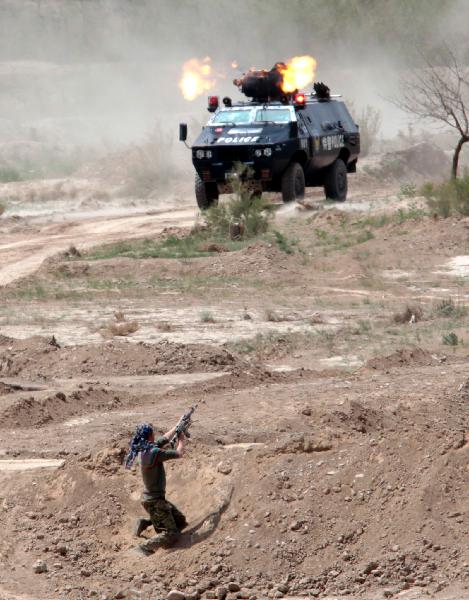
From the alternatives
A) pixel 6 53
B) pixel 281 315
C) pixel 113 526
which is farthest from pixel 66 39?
pixel 113 526

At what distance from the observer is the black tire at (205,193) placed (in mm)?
23500

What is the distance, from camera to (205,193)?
23625mm

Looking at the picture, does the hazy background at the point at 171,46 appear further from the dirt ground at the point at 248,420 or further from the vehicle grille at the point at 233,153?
the dirt ground at the point at 248,420

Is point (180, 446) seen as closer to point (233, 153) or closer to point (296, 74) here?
point (233, 153)

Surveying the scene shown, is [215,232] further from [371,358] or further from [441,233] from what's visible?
[371,358]

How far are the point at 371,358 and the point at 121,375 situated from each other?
7.68 feet

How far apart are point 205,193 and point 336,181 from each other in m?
3.21

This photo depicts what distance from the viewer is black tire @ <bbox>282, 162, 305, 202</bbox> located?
23.2 m

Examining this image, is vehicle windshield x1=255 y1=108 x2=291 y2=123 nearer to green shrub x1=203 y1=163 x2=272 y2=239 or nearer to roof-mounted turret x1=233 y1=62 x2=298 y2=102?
roof-mounted turret x1=233 y1=62 x2=298 y2=102

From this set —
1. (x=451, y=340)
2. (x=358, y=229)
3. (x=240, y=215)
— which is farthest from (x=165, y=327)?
(x=358, y=229)

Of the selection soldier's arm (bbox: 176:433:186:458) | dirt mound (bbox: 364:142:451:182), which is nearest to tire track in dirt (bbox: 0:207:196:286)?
dirt mound (bbox: 364:142:451:182)

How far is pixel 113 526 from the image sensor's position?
8.34 metres

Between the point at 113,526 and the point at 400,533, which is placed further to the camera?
the point at 113,526

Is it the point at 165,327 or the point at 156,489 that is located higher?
the point at 156,489
